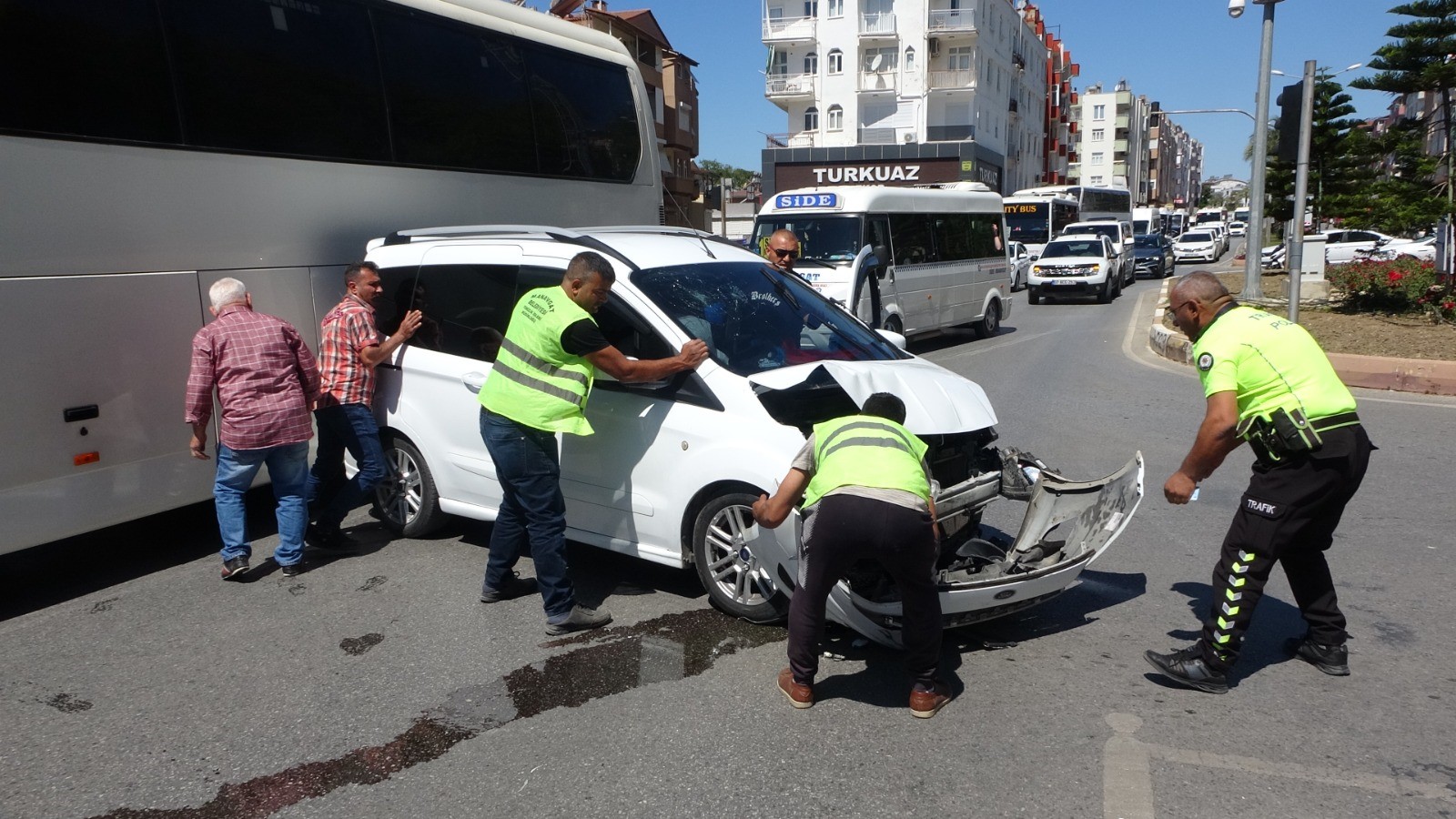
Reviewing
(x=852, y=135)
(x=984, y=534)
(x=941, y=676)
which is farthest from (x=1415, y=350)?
(x=852, y=135)

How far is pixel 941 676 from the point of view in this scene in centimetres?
446

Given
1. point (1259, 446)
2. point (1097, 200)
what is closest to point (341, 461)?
point (1259, 446)

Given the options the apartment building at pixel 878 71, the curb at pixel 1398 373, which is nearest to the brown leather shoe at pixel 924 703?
the curb at pixel 1398 373

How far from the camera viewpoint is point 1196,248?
4516cm

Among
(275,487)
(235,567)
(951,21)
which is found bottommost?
(235,567)

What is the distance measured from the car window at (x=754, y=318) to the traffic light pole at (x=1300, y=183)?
9789mm

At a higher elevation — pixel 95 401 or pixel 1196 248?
pixel 95 401

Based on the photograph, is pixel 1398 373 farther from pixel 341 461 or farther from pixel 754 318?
pixel 341 461

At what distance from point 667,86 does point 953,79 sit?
50.1 ft

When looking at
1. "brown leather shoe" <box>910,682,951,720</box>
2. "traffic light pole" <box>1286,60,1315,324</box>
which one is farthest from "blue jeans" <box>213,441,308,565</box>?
"traffic light pole" <box>1286,60,1315,324</box>

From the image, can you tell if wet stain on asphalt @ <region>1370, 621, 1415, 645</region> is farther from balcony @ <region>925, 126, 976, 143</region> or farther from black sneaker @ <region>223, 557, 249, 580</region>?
balcony @ <region>925, 126, 976, 143</region>

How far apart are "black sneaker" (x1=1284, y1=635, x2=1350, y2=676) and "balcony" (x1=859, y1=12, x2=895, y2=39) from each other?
55050 mm

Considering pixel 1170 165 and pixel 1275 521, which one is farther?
pixel 1170 165

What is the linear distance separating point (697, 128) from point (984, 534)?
54329 millimetres
